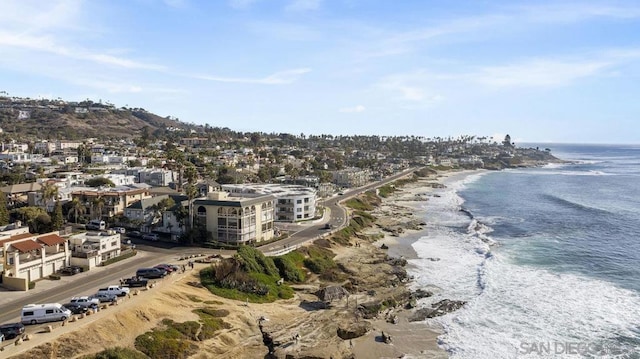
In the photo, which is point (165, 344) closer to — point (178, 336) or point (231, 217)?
point (178, 336)

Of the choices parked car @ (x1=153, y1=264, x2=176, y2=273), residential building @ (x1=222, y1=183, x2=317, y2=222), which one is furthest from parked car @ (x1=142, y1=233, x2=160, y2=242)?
residential building @ (x1=222, y1=183, x2=317, y2=222)

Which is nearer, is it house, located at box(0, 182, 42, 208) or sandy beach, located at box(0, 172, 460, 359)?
sandy beach, located at box(0, 172, 460, 359)

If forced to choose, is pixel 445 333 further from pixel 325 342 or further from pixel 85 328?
pixel 85 328

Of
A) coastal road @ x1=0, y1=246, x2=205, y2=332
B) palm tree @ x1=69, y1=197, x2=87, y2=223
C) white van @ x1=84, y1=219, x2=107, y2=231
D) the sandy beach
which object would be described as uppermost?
palm tree @ x1=69, y1=197, x2=87, y2=223

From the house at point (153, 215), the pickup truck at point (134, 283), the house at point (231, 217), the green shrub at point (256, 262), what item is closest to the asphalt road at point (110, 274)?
the pickup truck at point (134, 283)

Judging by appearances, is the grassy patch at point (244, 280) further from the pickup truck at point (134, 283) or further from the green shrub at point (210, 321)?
the pickup truck at point (134, 283)

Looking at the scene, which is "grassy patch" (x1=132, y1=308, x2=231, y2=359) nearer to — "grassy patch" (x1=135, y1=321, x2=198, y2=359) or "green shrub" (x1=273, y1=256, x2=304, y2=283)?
"grassy patch" (x1=135, y1=321, x2=198, y2=359)
